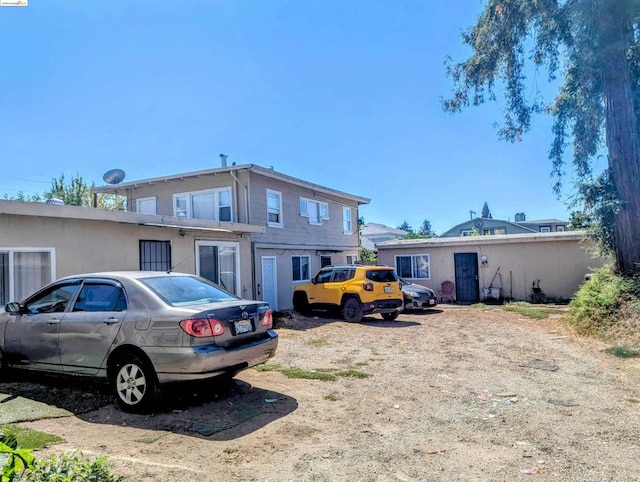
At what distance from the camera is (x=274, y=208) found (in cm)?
1673

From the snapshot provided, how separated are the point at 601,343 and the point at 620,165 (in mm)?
5592

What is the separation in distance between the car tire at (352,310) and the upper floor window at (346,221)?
29.9 feet

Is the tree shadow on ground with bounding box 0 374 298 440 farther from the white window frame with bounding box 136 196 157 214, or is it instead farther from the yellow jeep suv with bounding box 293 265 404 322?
the white window frame with bounding box 136 196 157 214

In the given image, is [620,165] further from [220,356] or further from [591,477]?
[220,356]

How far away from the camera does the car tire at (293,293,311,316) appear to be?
14.9 m

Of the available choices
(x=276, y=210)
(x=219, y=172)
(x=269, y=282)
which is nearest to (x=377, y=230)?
(x=276, y=210)

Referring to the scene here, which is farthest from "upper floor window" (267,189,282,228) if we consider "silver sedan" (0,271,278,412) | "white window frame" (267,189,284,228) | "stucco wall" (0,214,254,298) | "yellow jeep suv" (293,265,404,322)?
"silver sedan" (0,271,278,412)

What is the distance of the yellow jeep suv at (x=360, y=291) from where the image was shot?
13125 millimetres

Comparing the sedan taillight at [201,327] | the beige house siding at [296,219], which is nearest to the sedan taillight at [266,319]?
the sedan taillight at [201,327]

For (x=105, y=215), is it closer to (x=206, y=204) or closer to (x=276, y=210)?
(x=206, y=204)

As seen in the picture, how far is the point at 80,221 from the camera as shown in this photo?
917cm

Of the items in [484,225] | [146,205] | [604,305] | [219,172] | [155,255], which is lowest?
[604,305]

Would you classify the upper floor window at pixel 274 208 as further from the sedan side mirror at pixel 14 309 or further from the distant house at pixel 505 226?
the distant house at pixel 505 226

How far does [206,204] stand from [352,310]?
7075mm
